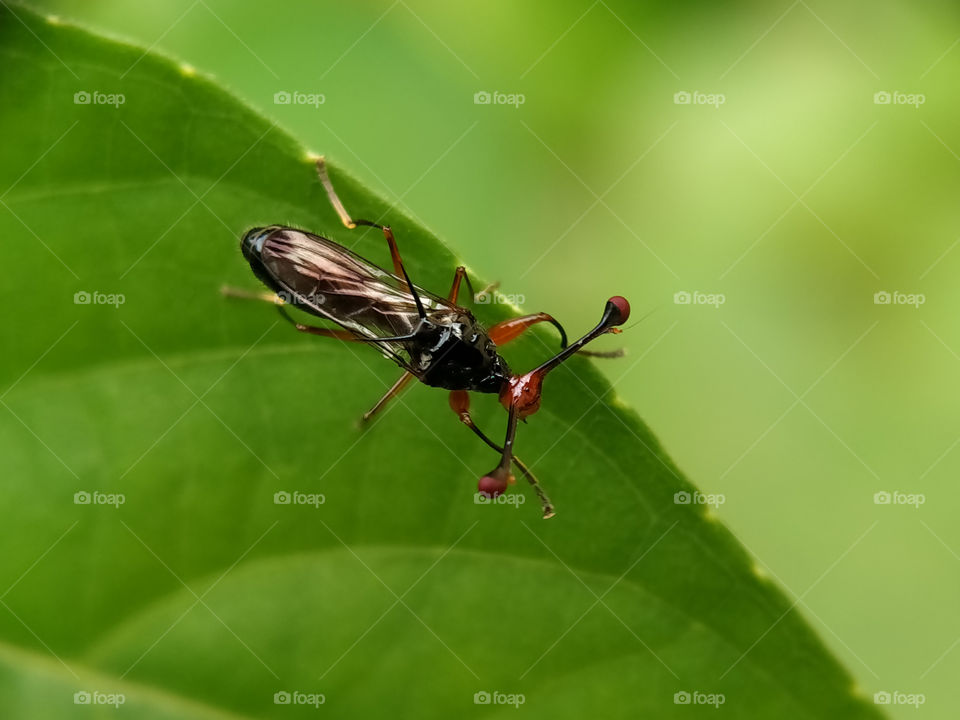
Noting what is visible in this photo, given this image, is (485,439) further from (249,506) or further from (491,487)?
(249,506)

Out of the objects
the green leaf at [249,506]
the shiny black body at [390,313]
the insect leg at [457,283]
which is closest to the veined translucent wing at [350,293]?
the shiny black body at [390,313]

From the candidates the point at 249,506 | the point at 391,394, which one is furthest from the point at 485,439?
Answer: the point at 249,506

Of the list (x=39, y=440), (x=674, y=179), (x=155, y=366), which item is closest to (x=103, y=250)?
(x=155, y=366)

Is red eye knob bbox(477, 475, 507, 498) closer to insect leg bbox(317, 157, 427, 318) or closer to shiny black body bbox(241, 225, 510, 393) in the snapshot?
shiny black body bbox(241, 225, 510, 393)

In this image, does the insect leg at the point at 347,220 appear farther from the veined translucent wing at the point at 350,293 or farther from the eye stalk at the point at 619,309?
the eye stalk at the point at 619,309

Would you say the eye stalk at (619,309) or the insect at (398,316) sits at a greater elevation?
the eye stalk at (619,309)

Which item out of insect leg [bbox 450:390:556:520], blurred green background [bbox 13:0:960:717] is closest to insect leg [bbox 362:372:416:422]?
insect leg [bbox 450:390:556:520]

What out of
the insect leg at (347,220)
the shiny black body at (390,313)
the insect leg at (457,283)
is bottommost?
the shiny black body at (390,313)
